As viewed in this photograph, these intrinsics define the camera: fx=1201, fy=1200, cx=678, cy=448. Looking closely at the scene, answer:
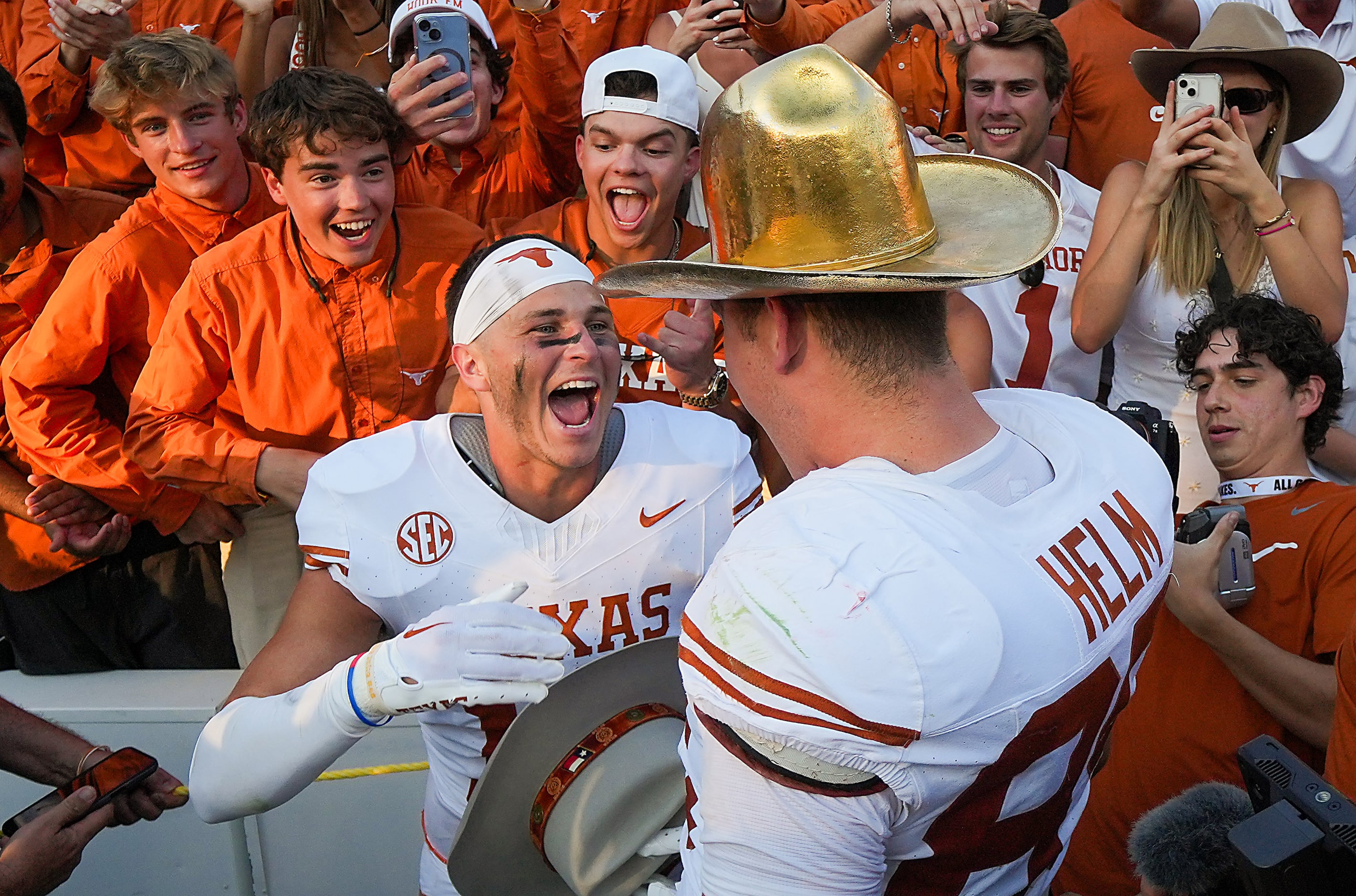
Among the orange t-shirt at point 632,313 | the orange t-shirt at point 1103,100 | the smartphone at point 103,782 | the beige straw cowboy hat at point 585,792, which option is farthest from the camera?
the orange t-shirt at point 1103,100

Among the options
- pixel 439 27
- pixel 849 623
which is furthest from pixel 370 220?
pixel 849 623

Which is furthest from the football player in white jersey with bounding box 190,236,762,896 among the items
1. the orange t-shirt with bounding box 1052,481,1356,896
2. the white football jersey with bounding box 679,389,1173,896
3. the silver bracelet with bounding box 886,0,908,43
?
the silver bracelet with bounding box 886,0,908,43

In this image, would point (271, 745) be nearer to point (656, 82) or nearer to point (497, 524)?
point (497, 524)

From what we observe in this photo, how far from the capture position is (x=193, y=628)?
423 cm

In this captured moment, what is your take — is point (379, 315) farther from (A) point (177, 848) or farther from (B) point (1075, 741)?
(B) point (1075, 741)

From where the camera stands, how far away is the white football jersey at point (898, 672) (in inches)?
50.4

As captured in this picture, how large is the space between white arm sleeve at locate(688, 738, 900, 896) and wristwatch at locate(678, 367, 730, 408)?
6.72 feet

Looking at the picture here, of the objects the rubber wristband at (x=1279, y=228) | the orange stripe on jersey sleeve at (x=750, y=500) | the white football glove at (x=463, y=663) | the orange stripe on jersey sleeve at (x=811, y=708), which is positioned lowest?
the orange stripe on jersey sleeve at (x=750, y=500)

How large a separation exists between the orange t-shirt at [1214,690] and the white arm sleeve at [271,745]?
5.90 feet

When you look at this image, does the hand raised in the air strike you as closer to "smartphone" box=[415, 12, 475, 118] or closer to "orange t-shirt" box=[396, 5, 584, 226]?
"smartphone" box=[415, 12, 475, 118]

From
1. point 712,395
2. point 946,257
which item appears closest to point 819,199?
point 946,257

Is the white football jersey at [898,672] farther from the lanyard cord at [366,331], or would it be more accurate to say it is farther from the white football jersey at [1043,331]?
the lanyard cord at [366,331]

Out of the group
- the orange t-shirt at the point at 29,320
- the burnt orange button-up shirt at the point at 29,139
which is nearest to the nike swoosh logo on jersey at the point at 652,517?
the orange t-shirt at the point at 29,320

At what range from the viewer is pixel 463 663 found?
206 cm
